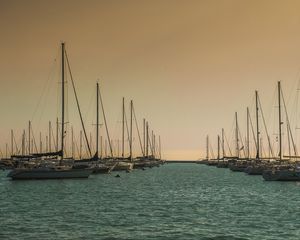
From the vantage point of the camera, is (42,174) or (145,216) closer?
(145,216)

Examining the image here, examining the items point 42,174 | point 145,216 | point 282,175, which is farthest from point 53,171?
point 145,216

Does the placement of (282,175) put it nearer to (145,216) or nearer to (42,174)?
(42,174)

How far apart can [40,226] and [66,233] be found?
10.9 ft

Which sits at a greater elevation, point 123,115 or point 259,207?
point 123,115

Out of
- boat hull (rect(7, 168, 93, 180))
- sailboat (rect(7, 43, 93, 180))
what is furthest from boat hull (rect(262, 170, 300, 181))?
boat hull (rect(7, 168, 93, 180))

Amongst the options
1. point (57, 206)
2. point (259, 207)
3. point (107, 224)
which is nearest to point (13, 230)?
point (107, 224)

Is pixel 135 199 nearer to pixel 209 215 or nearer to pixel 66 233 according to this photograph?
pixel 209 215

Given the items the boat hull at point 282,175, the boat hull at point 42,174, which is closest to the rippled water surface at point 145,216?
the boat hull at point 42,174

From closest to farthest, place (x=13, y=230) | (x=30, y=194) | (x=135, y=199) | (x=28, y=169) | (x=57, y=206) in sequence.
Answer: (x=13, y=230), (x=57, y=206), (x=135, y=199), (x=30, y=194), (x=28, y=169)

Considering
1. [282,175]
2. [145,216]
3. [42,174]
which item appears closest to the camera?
[145,216]

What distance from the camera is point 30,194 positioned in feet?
184

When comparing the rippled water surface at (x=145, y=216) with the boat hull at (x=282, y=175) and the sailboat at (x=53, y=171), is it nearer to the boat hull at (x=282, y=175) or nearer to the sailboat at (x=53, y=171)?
the sailboat at (x=53, y=171)

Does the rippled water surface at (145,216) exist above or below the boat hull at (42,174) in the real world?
below

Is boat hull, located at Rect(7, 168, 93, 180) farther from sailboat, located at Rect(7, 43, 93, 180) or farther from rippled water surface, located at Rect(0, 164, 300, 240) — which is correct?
rippled water surface, located at Rect(0, 164, 300, 240)
